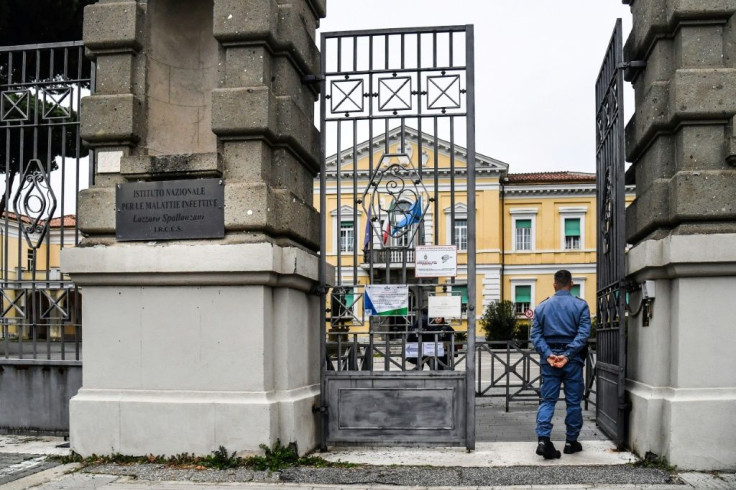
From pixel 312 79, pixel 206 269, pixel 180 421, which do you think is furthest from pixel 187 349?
pixel 312 79

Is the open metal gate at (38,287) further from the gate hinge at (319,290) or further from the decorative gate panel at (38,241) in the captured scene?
the gate hinge at (319,290)

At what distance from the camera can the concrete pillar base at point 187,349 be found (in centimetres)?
782

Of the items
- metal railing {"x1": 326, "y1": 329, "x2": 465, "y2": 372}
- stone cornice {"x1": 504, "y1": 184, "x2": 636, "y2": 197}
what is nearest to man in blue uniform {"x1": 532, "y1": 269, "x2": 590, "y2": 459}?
metal railing {"x1": 326, "y1": 329, "x2": 465, "y2": 372}

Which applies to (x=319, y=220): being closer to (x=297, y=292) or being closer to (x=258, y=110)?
(x=297, y=292)

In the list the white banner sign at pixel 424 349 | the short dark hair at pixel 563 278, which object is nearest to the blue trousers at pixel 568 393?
the short dark hair at pixel 563 278

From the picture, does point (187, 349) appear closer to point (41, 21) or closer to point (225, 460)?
point (225, 460)

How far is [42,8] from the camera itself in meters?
15.6

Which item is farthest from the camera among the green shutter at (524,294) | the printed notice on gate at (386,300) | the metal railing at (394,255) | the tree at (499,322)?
the green shutter at (524,294)

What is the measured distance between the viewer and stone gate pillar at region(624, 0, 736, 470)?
7336 mm

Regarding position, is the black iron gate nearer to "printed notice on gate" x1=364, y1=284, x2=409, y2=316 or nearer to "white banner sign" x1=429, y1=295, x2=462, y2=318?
"white banner sign" x1=429, y1=295, x2=462, y2=318

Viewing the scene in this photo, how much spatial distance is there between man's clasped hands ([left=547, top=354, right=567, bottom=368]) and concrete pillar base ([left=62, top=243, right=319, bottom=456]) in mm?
2489

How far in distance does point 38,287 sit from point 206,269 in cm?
276

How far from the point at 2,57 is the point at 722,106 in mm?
8887

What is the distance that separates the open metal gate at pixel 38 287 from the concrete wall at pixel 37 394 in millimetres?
11
